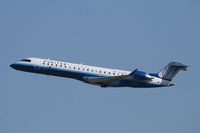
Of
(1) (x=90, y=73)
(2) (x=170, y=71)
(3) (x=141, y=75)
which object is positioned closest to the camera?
(1) (x=90, y=73)

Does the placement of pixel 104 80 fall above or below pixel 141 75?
below

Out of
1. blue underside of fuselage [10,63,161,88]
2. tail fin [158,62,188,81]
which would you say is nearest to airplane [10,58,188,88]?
blue underside of fuselage [10,63,161,88]

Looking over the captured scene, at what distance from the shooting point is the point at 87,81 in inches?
1686

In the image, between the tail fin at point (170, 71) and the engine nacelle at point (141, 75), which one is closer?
the engine nacelle at point (141, 75)

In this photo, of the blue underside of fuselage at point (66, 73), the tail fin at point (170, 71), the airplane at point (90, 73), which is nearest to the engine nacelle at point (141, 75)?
the airplane at point (90, 73)

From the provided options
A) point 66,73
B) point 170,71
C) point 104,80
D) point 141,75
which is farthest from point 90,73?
point 170,71

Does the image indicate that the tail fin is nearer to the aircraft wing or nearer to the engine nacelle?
the engine nacelle

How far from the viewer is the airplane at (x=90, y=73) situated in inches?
1689

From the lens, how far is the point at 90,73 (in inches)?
1703

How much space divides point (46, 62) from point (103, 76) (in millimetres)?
6273

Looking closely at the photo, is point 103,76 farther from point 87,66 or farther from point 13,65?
point 13,65

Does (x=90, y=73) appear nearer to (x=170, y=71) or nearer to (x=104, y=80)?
(x=104, y=80)

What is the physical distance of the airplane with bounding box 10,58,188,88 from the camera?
42906 mm

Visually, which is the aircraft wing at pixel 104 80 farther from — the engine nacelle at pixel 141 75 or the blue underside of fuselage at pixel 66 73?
the engine nacelle at pixel 141 75
